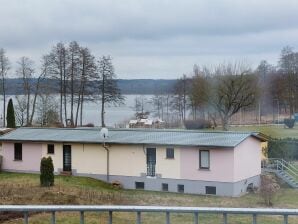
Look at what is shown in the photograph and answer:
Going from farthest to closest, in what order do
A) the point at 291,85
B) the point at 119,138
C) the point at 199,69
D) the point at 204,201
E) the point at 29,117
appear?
the point at 29,117 < the point at 119,138 < the point at 204,201 < the point at 199,69 < the point at 291,85

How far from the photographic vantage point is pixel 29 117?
1891 centimetres

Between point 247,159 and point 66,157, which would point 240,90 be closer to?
point 247,159

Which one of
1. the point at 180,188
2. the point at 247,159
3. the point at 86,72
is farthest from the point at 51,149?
the point at 86,72

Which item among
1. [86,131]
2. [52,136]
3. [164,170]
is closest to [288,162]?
[164,170]

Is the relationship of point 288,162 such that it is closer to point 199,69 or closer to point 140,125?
point 140,125

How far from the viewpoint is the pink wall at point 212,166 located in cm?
1278

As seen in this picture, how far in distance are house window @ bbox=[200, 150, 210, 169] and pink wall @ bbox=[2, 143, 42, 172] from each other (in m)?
4.51

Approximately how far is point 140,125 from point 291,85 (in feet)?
41.2

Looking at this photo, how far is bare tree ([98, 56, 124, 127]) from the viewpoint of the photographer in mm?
6766

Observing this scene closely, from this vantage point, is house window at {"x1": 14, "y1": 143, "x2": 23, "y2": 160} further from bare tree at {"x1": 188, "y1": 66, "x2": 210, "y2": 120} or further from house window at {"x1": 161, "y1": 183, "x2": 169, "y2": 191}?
bare tree at {"x1": 188, "y1": 66, "x2": 210, "y2": 120}

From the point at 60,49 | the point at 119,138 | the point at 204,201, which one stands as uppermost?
the point at 60,49

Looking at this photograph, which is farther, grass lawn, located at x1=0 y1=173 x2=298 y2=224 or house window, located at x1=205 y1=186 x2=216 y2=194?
house window, located at x1=205 y1=186 x2=216 y2=194

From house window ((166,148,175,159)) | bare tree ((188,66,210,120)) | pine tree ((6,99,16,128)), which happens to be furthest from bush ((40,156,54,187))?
pine tree ((6,99,16,128))

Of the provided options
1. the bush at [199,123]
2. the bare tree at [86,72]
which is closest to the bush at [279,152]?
the bush at [199,123]
